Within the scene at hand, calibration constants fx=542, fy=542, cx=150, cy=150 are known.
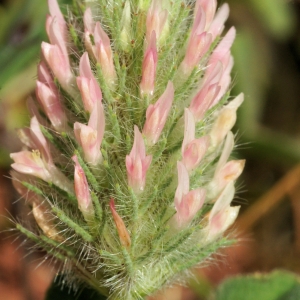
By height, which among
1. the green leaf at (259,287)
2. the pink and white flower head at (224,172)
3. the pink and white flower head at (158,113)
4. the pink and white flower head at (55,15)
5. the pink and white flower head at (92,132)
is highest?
the pink and white flower head at (55,15)

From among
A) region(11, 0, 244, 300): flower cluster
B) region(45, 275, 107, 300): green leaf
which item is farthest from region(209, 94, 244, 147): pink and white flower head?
region(45, 275, 107, 300): green leaf

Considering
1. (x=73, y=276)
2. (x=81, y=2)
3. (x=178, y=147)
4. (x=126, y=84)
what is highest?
(x=81, y=2)

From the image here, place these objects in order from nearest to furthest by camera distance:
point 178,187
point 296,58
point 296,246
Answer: point 178,187 → point 296,246 → point 296,58

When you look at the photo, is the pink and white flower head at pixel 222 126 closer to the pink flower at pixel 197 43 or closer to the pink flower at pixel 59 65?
the pink flower at pixel 197 43

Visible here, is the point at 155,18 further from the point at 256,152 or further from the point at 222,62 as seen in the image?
the point at 256,152

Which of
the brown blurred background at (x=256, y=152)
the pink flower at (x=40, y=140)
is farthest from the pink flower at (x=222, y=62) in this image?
the brown blurred background at (x=256, y=152)

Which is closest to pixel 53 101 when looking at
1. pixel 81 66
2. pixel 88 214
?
pixel 81 66

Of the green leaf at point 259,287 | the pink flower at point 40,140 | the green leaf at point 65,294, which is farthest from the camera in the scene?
the green leaf at point 259,287

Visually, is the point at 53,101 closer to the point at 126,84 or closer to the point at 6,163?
the point at 126,84
